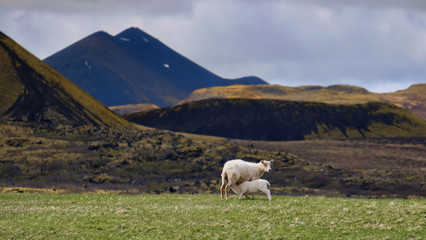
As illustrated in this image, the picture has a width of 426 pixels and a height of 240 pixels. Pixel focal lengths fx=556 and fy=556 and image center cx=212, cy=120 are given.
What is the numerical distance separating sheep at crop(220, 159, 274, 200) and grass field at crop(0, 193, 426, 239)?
3.50 meters

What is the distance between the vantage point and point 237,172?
26.7 m

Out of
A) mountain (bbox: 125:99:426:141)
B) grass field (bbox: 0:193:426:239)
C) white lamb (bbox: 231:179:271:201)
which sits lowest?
grass field (bbox: 0:193:426:239)

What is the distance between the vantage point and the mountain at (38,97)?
94.1 meters

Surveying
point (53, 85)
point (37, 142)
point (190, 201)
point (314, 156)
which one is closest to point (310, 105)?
point (314, 156)

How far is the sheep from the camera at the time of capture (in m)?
26.6

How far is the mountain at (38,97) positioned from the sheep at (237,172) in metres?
69.0

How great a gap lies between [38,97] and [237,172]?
265 feet

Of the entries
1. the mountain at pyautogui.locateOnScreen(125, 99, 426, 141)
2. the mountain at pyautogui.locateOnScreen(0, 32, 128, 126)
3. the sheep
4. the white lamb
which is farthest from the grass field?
the mountain at pyautogui.locateOnScreen(125, 99, 426, 141)

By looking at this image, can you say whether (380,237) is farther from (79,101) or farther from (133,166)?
(79,101)

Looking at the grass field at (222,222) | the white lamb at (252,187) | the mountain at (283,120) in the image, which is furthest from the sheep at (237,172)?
the mountain at (283,120)

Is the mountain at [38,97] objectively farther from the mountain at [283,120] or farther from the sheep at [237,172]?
the sheep at [237,172]

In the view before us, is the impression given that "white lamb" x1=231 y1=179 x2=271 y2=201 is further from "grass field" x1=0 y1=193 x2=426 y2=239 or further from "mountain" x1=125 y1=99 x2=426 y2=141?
"mountain" x1=125 y1=99 x2=426 y2=141

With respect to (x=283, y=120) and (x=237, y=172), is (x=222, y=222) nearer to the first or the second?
(x=237, y=172)

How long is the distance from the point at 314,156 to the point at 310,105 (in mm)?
84164
